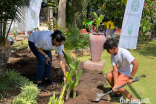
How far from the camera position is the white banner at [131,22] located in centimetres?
498

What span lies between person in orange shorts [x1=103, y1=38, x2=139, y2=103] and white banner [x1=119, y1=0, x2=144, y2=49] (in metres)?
2.72

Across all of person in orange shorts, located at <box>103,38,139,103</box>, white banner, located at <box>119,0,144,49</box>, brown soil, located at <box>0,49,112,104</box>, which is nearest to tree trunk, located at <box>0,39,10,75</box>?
brown soil, located at <box>0,49,112,104</box>

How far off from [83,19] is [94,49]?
29.3 ft

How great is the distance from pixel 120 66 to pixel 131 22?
2.86 metres

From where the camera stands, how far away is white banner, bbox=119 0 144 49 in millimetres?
4984

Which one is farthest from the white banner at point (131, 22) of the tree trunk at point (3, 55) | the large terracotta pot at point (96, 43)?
the tree trunk at point (3, 55)

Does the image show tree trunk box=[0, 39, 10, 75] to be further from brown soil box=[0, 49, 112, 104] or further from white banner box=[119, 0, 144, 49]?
white banner box=[119, 0, 144, 49]

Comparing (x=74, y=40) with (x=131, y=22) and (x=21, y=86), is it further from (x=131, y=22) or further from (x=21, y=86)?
(x=21, y=86)

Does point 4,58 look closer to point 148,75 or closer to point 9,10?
point 9,10

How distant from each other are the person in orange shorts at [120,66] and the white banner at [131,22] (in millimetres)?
2715

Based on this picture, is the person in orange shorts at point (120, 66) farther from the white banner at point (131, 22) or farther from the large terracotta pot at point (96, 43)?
the white banner at point (131, 22)

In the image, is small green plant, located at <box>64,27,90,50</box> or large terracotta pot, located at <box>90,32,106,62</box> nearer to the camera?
large terracotta pot, located at <box>90,32,106,62</box>

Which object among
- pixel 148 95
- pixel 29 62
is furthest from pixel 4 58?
pixel 148 95

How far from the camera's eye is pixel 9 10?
3.05 metres
